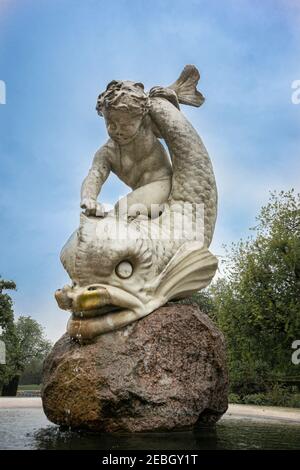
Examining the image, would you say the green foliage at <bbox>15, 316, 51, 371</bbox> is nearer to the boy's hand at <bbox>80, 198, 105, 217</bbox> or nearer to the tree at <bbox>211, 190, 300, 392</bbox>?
the tree at <bbox>211, 190, 300, 392</bbox>

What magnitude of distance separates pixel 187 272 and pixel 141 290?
60 centimetres

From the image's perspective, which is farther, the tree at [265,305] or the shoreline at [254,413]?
the tree at [265,305]

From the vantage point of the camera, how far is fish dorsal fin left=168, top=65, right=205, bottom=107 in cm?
677

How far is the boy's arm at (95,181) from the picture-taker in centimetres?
536

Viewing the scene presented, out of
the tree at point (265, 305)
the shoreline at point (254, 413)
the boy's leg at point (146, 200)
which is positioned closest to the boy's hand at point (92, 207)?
the boy's leg at point (146, 200)

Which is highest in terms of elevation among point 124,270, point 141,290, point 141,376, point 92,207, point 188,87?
point 188,87

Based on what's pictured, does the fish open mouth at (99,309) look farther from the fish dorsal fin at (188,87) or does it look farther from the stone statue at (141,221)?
the fish dorsal fin at (188,87)

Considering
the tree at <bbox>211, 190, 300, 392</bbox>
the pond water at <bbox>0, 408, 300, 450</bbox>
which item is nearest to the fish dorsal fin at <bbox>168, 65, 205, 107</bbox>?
the pond water at <bbox>0, 408, 300, 450</bbox>

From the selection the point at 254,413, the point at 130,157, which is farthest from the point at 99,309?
the point at 254,413

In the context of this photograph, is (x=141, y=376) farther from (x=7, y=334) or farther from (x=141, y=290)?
(x=7, y=334)

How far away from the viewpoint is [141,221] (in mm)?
5445

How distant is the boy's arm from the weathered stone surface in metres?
1.35
